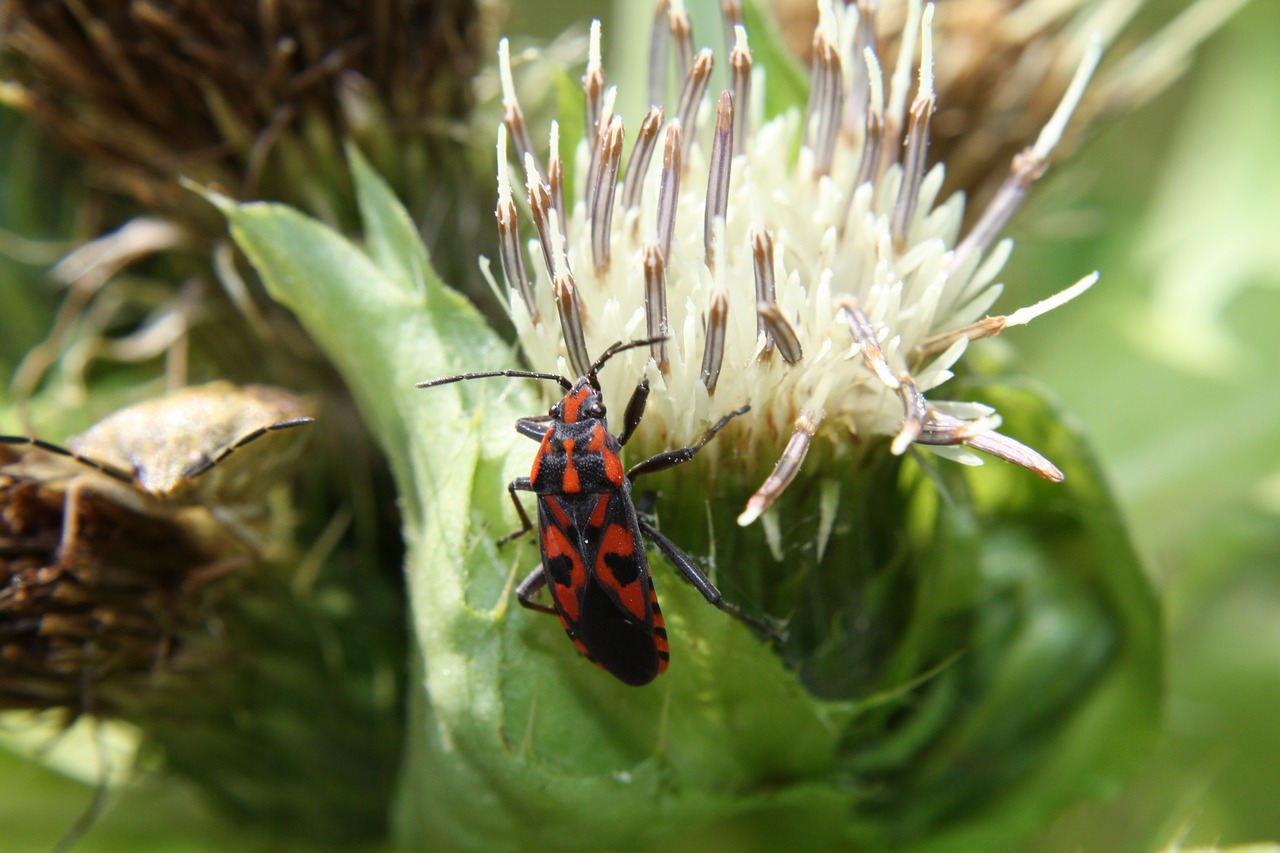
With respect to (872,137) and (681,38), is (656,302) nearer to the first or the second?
(872,137)

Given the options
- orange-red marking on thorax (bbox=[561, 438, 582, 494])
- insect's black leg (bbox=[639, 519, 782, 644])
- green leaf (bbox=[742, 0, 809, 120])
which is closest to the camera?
insect's black leg (bbox=[639, 519, 782, 644])

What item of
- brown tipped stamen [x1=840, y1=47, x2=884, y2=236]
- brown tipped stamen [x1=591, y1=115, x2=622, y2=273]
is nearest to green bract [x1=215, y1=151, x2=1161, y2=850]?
brown tipped stamen [x1=591, y1=115, x2=622, y2=273]

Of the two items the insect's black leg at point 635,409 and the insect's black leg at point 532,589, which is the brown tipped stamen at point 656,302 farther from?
the insect's black leg at point 532,589

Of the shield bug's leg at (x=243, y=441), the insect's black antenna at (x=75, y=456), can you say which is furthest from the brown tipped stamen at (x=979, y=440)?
the insect's black antenna at (x=75, y=456)

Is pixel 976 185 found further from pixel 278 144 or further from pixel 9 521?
pixel 9 521

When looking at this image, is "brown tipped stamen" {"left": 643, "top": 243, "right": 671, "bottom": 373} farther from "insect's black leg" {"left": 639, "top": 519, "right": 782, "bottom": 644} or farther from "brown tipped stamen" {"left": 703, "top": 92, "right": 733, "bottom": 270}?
"insect's black leg" {"left": 639, "top": 519, "right": 782, "bottom": 644}

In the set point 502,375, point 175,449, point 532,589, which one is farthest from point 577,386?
point 175,449
